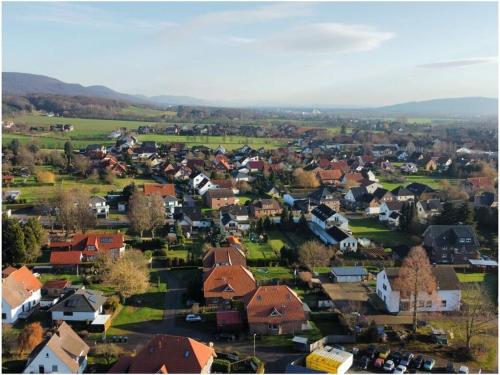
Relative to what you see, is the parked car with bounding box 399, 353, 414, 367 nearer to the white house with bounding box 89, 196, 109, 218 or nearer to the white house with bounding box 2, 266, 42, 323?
the white house with bounding box 2, 266, 42, 323

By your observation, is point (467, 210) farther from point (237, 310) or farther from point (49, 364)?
point (49, 364)

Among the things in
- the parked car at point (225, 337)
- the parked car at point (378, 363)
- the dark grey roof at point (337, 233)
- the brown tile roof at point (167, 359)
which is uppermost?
the dark grey roof at point (337, 233)

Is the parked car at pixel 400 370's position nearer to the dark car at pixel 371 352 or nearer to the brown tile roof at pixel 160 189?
the dark car at pixel 371 352

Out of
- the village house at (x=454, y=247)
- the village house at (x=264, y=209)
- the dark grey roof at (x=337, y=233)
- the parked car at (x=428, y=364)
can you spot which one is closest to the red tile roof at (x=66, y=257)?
the village house at (x=264, y=209)

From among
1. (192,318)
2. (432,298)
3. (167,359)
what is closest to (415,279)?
(432,298)

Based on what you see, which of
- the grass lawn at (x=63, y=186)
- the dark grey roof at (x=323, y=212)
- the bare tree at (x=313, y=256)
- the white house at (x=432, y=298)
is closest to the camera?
the white house at (x=432, y=298)

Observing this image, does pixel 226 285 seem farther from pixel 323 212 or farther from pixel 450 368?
pixel 323 212

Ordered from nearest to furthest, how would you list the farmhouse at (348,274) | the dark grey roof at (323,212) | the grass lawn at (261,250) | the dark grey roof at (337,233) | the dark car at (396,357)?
the dark car at (396,357)
the farmhouse at (348,274)
the grass lawn at (261,250)
the dark grey roof at (337,233)
the dark grey roof at (323,212)
